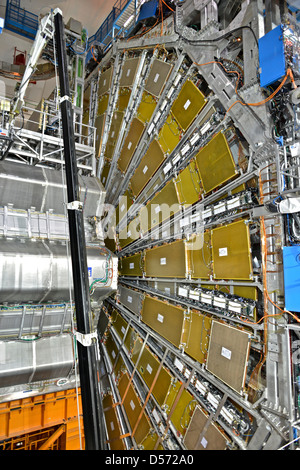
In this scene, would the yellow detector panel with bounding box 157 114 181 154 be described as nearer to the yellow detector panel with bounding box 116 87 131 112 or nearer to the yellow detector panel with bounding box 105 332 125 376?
the yellow detector panel with bounding box 116 87 131 112

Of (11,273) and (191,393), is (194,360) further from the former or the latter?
(11,273)

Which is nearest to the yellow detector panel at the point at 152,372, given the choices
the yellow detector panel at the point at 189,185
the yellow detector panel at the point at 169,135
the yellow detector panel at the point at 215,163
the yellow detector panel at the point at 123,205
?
the yellow detector panel at the point at 123,205

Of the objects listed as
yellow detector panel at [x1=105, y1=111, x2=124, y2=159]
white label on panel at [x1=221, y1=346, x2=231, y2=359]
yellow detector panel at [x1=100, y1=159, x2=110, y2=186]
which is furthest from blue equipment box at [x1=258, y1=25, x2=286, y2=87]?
yellow detector panel at [x1=100, y1=159, x2=110, y2=186]

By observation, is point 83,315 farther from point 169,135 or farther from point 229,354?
point 169,135

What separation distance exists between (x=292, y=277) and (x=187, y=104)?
11.5ft

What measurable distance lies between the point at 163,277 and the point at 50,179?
10.2ft

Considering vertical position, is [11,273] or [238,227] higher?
[238,227]

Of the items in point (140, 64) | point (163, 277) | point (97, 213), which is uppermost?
point (140, 64)

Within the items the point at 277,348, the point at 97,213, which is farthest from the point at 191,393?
the point at 97,213

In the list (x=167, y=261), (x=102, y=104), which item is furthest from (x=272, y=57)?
(x=102, y=104)

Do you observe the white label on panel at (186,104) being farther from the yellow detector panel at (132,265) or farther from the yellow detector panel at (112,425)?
the yellow detector panel at (112,425)

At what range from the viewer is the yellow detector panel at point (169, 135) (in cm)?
548

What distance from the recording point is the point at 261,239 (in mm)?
3791

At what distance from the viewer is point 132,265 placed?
6.78 metres
